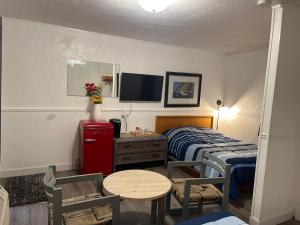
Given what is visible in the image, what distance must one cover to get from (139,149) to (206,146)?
3.49ft

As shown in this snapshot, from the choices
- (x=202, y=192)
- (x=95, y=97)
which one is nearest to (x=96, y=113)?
(x=95, y=97)

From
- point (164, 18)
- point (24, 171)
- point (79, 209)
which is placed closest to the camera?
point (79, 209)

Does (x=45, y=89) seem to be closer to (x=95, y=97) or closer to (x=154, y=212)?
(x=95, y=97)

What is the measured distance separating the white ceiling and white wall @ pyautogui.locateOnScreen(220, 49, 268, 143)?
691 millimetres

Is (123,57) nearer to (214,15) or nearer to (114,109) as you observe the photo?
(114,109)

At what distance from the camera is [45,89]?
11.3 ft

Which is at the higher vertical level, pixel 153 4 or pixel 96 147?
pixel 153 4

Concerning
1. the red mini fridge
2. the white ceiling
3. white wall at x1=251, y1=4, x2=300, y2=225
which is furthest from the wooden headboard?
white wall at x1=251, y1=4, x2=300, y2=225

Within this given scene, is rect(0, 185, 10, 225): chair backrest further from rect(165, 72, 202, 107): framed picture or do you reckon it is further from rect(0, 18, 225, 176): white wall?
rect(165, 72, 202, 107): framed picture

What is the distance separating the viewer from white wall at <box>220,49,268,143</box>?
14.5ft

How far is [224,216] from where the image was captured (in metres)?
1.86

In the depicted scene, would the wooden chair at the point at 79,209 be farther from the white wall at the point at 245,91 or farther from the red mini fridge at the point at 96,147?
the white wall at the point at 245,91

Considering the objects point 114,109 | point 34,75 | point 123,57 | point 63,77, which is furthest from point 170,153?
point 34,75

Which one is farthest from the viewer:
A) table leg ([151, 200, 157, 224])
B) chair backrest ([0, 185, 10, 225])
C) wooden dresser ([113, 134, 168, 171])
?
wooden dresser ([113, 134, 168, 171])
